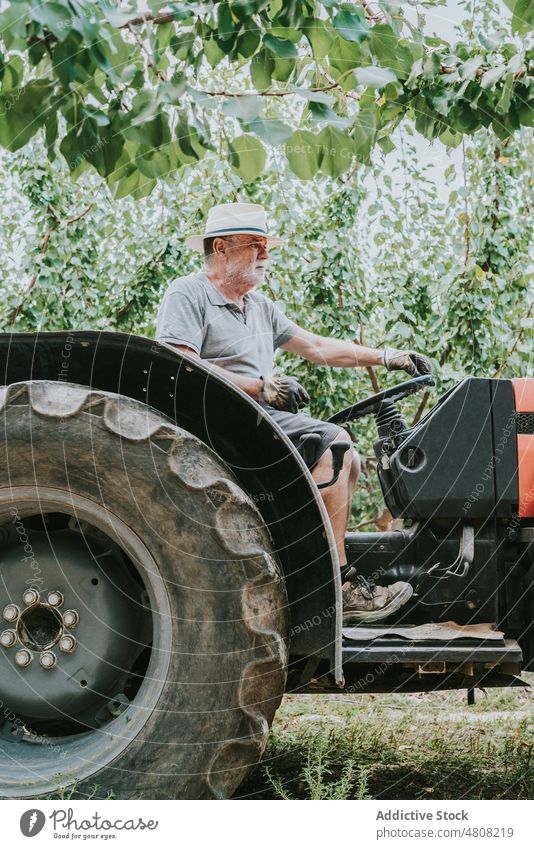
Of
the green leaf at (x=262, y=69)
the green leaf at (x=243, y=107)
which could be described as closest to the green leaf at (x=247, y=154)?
the green leaf at (x=243, y=107)

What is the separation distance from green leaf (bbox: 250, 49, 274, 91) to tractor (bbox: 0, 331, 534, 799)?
1.08 m

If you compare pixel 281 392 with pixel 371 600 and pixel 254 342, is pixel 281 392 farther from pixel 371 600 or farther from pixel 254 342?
pixel 371 600

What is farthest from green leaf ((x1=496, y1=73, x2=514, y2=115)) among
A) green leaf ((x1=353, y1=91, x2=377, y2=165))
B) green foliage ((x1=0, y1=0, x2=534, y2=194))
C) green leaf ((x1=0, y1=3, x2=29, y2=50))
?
green leaf ((x1=0, y1=3, x2=29, y2=50))

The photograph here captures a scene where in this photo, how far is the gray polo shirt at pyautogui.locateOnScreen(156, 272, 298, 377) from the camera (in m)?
2.58

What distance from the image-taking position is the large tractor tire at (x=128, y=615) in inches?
72.0

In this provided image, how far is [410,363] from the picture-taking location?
9.12 feet

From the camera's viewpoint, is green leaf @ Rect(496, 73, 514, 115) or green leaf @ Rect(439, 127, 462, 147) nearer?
green leaf @ Rect(496, 73, 514, 115)

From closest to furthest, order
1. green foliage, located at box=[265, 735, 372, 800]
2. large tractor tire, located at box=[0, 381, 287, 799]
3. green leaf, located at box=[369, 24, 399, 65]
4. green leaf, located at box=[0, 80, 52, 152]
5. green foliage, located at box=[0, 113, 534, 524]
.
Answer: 1. large tractor tire, located at box=[0, 381, 287, 799]
2. green foliage, located at box=[265, 735, 372, 800]
3. green leaf, located at box=[0, 80, 52, 152]
4. green leaf, located at box=[369, 24, 399, 65]
5. green foliage, located at box=[0, 113, 534, 524]

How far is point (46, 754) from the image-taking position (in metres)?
1.92

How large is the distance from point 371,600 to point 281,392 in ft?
2.14

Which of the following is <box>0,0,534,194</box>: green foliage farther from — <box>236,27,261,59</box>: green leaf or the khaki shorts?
the khaki shorts

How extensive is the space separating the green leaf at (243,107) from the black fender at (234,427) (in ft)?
2.30
